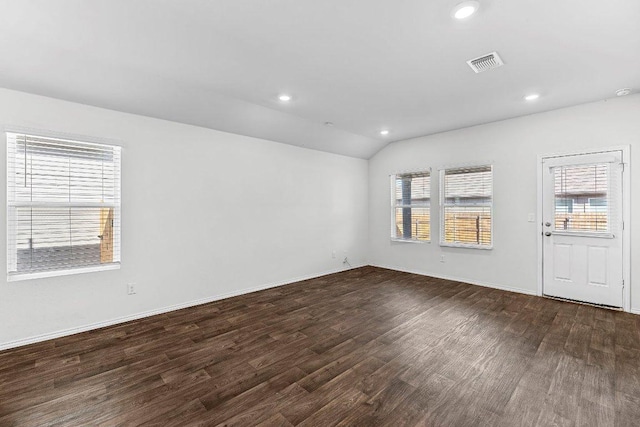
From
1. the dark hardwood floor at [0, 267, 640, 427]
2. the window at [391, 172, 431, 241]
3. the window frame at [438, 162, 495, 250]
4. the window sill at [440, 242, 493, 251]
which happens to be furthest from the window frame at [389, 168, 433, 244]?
the dark hardwood floor at [0, 267, 640, 427]

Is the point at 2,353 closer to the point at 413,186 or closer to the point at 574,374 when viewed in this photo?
the point at 574,374

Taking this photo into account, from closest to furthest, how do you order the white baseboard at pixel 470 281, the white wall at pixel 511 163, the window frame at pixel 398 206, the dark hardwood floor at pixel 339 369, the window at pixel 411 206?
1. the dark hardwood floor at pixel 339 369
2. the white wall at pixel 511 163
3. the white baseboard at pixel 470 281
4. the window frame at pixel 398 206
5. the window at pixel 411 206

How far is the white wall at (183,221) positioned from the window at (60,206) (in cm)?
10

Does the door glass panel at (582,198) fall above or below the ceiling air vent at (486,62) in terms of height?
below

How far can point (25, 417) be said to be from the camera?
1.82m

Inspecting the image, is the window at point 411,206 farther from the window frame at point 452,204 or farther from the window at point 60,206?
the window at point 60,206

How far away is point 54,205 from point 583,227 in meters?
6.46

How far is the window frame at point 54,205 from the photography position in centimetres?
278

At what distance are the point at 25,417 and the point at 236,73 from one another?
A: 313 centimetres

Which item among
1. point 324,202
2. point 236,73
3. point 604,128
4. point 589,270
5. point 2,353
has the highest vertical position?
point 236,73

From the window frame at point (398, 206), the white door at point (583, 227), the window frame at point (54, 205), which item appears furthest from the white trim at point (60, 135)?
the white door at point (583, 227)

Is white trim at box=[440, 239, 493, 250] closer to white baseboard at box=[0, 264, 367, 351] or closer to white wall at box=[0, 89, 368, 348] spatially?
white wall at box=[0, 89, 368, 348]

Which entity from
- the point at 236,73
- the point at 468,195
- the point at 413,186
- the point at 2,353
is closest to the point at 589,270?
the point at 468,195

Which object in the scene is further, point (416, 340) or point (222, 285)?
point (222, 285)
